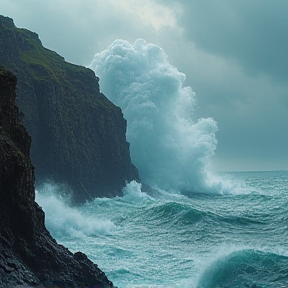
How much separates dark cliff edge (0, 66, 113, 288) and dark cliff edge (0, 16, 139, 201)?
35019 mm

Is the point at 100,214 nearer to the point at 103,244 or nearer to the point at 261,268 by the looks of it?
the point at 103,244

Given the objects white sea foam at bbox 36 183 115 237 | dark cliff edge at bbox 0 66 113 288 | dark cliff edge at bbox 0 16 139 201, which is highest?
dark cliff edge at bbox 0 16 139 201

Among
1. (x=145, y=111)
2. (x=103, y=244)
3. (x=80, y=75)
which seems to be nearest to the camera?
(x=103, y=244)

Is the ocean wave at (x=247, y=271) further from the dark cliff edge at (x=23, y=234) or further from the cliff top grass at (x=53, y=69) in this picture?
the cliff top grass at (x=53, y=69)

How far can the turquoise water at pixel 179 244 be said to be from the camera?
20.2 meters

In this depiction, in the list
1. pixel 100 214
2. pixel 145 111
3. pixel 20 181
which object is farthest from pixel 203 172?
pixel 20 181

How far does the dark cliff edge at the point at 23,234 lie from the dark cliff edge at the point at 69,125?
35.0m

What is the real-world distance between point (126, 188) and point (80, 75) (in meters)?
19.8

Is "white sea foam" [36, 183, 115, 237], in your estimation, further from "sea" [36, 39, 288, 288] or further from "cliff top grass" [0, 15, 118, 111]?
"cliff top grass" [0, 15, 118, 111]

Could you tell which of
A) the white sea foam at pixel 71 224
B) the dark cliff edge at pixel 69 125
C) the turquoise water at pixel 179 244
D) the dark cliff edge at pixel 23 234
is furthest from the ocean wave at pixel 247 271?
the dark cliff edge at pixel 69 125

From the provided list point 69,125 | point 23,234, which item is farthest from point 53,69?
point 23,234

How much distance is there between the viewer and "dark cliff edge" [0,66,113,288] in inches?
564

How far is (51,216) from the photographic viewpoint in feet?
114

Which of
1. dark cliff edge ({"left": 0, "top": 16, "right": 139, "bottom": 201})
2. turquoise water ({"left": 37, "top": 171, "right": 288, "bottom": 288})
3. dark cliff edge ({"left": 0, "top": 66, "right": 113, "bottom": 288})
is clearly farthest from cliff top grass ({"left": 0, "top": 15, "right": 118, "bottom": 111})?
dark cliff edge ({"left": 0, "top": 66, "right": 113, "bottom": 288})
